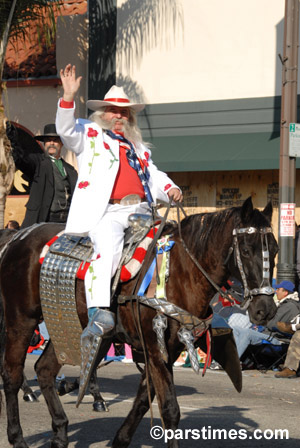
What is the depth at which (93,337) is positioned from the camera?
588cm

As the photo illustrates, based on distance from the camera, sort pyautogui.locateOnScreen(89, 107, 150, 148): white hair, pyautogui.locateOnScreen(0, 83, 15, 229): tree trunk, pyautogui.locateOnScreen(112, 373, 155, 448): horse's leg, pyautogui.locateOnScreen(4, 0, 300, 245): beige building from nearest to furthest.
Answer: pyautogui.locateOnScreen(112, 373, 155, 448): horse's leg
pyautogui.locateOnScreen(89, 107, 150, 148): white hair
pyautogui.locateOnScreen(0, 83, 15, 229): tree trunk
pyautogui.locateOnScreen(4, 0, 300, 245): beige building

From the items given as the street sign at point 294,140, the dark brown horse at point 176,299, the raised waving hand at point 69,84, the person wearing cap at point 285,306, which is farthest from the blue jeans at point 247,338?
the raised waving hand at point 69,84

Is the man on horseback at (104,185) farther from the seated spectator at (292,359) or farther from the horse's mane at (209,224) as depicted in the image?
the seated spectator at (292,359)

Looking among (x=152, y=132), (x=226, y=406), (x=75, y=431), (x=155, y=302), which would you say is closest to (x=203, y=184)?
(x=152, y=132)

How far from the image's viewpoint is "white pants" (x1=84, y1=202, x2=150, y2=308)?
590 centimetres

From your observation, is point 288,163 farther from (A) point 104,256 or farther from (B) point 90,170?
(A) point 104,256

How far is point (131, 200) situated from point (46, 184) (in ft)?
8.06

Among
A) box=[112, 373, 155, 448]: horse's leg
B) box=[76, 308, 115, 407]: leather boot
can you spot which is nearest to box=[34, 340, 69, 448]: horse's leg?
box=[112, 373, 155, 448]: horse's leg

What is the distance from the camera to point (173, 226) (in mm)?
6207

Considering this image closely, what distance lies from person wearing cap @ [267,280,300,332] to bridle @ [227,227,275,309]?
638 centimetres

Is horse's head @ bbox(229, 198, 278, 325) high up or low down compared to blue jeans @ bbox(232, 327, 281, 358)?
up

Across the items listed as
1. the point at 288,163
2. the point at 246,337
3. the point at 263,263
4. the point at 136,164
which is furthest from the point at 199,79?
the point at 263,263

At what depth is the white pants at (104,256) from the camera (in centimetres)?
590

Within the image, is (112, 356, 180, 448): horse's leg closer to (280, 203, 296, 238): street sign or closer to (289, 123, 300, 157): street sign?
(280, 203, 296, 238): street sign
